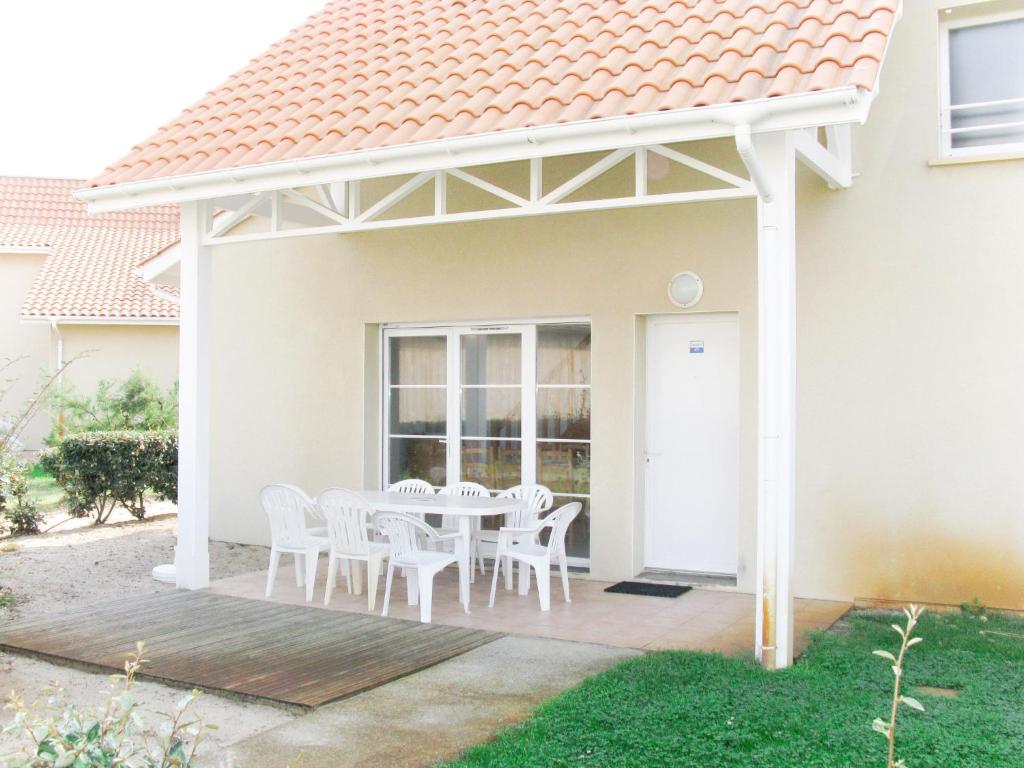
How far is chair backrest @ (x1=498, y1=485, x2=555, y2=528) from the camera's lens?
8.30 metres

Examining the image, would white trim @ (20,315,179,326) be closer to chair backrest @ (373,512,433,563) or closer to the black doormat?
chair backrest @ (373,512,433,563)

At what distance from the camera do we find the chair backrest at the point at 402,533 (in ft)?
24.6

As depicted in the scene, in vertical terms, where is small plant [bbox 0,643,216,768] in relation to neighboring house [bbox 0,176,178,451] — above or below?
below

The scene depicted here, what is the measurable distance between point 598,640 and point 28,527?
26.7 ft

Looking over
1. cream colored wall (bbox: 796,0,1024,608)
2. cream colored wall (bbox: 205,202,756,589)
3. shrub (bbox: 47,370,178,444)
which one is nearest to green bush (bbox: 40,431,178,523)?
cream colored wall (bbox: 205,202,756,589)

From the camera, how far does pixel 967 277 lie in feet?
24.9

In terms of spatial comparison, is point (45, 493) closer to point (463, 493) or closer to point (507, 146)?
point (463, 493)

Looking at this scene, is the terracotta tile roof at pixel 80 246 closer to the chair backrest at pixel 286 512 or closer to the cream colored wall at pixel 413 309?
the cream colored wall at pixel 413 309

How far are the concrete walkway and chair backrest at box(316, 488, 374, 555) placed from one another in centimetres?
158

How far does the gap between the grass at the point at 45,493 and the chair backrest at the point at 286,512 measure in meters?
5.32

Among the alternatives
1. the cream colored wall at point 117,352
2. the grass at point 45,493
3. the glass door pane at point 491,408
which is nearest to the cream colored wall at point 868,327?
the glass door pane at point 491,408

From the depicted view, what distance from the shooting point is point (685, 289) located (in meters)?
8.63

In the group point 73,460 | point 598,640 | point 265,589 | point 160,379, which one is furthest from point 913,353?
point 160,379

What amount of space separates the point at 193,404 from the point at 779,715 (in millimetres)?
5562
